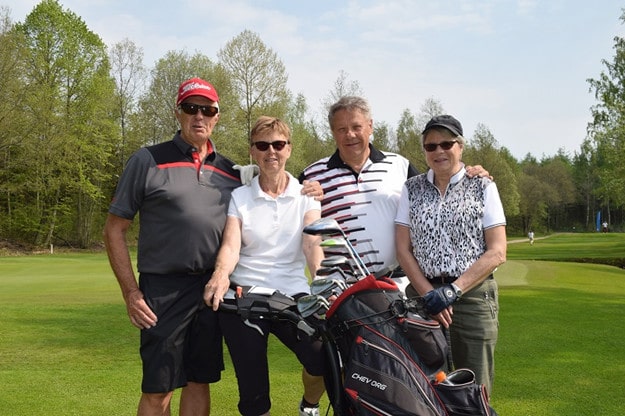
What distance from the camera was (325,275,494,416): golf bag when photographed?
211 centimetres

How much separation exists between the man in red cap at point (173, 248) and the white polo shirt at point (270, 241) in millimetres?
237

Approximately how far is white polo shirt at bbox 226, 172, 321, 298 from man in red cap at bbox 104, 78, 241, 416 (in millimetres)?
237

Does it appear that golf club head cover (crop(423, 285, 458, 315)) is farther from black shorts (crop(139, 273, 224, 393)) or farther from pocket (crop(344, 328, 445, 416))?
black shorts (crop(139, 273, 224, 393))

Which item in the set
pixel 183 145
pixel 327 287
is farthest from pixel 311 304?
pixel 183 145

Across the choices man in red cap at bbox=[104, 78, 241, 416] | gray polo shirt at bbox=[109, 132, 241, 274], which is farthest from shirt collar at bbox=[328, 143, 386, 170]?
gray polo shirt at bbox=[109, 132, 241, 274]

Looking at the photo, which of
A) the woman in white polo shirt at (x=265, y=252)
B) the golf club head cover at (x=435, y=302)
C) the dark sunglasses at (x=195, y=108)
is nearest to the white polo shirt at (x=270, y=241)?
the woman in white polo shirt at (x=265, y=252)

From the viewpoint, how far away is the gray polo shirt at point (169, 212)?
3195 mm

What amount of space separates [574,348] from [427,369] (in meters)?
4.71

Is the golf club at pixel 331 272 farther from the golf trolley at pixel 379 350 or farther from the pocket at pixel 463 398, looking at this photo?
the pocket at pixel 463 398

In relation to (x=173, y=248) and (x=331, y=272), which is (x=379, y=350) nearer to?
(x=331, y=272)

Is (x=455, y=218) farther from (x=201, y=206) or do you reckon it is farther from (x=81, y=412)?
(x=81, y=412)

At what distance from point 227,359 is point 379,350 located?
4.14 meters

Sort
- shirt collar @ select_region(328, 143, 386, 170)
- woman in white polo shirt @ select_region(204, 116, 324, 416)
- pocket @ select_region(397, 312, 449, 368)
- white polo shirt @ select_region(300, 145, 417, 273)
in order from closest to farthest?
pocket @ select_region(397, 312, 449, 368), woman in white polo shirt @ select_region(204, 116, 324, 416), white polo shirt @ select_region(300, 145, 417, 273), shirt collar @ select_region(328, 143, 386, 170)

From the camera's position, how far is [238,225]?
3086 millimetres
